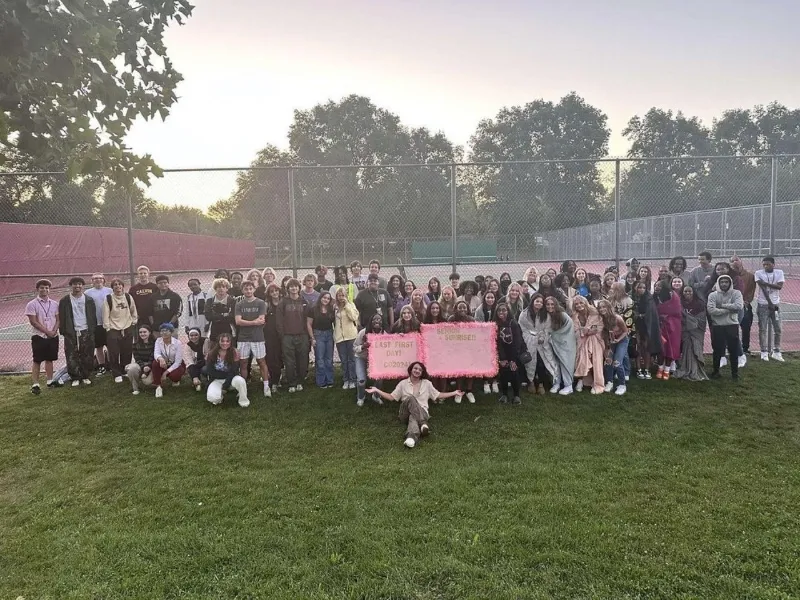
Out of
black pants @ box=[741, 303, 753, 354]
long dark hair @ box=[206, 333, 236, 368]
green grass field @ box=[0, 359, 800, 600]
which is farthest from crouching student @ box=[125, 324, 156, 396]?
black pants @ box=[741, 303, 753, 354]

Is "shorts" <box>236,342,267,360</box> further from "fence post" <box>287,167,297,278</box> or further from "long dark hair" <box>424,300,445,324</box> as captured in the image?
"long dark hair" <box>424,300,445,324</box>

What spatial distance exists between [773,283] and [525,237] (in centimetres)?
456

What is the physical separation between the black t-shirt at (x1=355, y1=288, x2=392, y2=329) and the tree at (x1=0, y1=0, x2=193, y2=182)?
5572 millimetres

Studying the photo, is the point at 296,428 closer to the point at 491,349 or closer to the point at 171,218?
the point at 491,349

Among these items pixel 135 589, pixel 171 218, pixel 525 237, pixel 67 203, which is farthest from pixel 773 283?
pixel 67 203

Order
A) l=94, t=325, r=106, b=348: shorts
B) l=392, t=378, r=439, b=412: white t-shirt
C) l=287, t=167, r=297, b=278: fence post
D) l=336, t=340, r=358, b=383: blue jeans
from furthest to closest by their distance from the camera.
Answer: l=287, t=167, r=297, b=278: fence post
l=94, t=325, r=106, b=348: shorts
l=336, t=340, r=358, b=383: blue jeans
l=392, t=378, r=439, b=412: white t-shirt

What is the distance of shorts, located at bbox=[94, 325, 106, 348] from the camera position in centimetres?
859

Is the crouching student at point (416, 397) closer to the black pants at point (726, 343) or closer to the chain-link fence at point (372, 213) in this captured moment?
the chain-link fence at point (372, 213)

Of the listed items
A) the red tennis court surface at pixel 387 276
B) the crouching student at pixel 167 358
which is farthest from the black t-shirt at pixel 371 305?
the crouching student at pixel 167 358

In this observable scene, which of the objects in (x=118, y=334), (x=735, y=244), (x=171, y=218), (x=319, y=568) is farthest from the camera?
(x=735, y=244)

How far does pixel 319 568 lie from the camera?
366cm

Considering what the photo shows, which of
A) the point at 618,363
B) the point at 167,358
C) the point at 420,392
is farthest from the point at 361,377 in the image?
the point at 618,363

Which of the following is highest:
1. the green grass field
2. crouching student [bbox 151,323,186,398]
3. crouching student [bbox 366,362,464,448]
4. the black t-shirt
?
the black t-shirt

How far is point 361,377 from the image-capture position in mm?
7480
